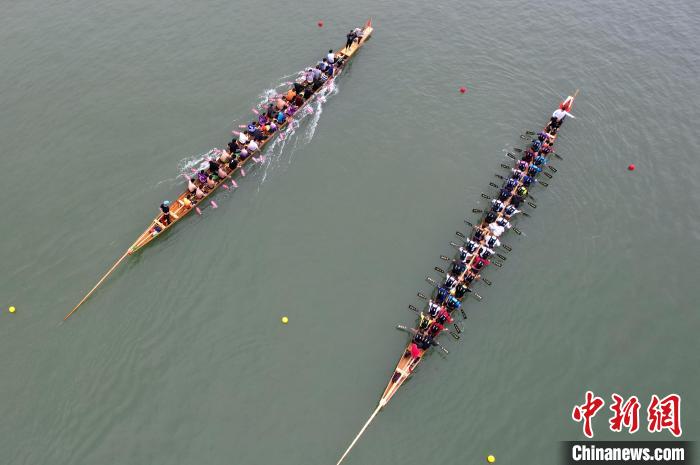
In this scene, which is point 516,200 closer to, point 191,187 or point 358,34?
point 191,187

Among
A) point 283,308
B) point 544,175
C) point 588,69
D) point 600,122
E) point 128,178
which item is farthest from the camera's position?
point 588,69

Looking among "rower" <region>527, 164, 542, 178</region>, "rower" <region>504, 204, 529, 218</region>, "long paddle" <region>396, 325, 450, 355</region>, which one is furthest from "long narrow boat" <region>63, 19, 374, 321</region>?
"rower" <region>527, 164, 542, 178</region>

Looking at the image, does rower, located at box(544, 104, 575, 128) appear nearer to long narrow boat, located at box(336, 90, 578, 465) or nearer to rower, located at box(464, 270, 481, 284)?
rower, located at box(464, 270, 481, 284)

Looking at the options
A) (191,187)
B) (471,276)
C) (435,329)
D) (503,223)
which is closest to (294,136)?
(191,187)

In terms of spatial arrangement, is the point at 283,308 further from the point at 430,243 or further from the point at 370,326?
the point at 430,243

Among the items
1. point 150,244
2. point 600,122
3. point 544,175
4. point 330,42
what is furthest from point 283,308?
point 600,122

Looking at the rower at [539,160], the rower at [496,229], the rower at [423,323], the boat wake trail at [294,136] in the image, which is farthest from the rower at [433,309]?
the rower at [539,160]
